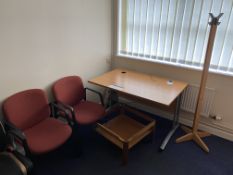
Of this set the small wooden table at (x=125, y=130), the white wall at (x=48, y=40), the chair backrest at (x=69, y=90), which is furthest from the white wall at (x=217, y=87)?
the chair backrest at (x=69, y=90)

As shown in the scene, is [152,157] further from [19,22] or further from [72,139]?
[19,22]

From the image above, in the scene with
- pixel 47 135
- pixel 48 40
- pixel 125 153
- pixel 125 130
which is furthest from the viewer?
pixel 125 130

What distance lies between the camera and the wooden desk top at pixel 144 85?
212cm

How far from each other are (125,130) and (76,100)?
2.49ft

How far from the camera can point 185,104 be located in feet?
8.62

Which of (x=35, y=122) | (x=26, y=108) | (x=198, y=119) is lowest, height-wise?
(x=198, y=119)

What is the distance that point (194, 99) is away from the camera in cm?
254

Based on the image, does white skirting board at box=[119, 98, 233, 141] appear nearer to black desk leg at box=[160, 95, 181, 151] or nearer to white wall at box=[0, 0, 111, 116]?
black desk leg at box=[160, 95, 181, 151]

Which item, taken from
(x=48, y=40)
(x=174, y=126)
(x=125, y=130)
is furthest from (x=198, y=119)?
(x=48, y=40)

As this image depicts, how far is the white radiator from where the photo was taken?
95.6 inches

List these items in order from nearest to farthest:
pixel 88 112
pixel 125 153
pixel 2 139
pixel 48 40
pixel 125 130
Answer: pixel 2 139 < pixel 125 153 < pixel 48 40 < pixel 88 112 < pixel 125 130

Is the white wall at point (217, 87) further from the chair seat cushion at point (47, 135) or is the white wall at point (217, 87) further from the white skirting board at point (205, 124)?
the chair seat cushion at point (47, 135)

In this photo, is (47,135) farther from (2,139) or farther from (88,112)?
(88,112)

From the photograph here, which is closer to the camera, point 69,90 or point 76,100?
point 69,90
